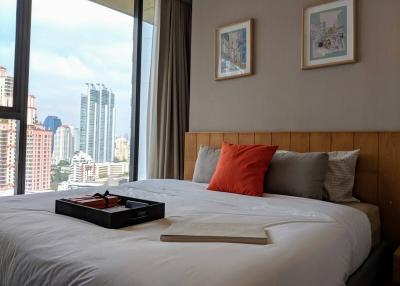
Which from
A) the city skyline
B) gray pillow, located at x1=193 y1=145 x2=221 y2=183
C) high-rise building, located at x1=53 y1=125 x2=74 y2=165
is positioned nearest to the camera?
gray pillow, located at x1=193 y1=145 x2=221 y2=183

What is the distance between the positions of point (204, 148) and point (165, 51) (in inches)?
58.3

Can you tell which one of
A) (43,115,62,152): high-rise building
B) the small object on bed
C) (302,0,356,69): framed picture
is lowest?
the small object on bed

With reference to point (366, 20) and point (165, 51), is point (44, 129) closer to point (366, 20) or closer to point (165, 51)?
point (165, 51)

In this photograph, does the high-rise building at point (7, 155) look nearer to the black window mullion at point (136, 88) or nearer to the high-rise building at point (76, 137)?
the high-rise building at point (76, 137)

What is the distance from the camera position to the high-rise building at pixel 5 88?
2521 mm

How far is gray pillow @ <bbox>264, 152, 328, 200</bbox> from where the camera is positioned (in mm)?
1955

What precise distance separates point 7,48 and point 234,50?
75.5 inches

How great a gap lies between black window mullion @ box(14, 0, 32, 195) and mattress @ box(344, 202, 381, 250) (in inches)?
99.3

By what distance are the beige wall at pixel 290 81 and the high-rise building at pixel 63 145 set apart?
1.18 m

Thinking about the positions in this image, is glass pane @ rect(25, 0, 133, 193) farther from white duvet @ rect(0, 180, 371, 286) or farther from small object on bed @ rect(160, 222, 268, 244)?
small object on bed @ rect(160, 222, 268, 244)

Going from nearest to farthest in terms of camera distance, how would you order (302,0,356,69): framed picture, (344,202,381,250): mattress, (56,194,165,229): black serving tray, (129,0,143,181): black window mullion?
(56,194,165,229): black serving tray
(344,202,381,250): mattress
(302,0,356,69): framed picture
(129,0,143,181): black window mullion

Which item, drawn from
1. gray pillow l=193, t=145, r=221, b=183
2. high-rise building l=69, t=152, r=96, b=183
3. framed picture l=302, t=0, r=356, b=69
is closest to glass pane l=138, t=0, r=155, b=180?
high-rise building l=69, t=152, r=96, b=183

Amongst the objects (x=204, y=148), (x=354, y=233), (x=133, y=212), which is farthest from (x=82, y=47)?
(x=354, y=233)

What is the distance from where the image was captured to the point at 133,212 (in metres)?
1.27
